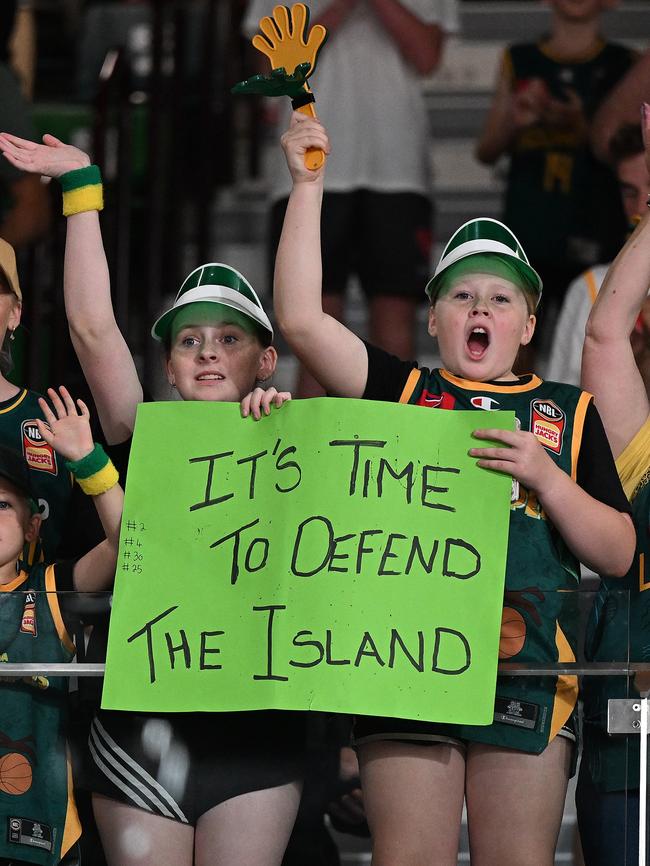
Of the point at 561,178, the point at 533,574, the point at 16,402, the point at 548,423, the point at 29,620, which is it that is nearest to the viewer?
the point at 29,620

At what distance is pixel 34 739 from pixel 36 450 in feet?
2.38

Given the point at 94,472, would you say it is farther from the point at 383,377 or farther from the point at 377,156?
the point at 377,156

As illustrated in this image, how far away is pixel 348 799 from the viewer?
282 centimetres

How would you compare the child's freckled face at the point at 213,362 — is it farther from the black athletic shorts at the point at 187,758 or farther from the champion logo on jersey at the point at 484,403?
the black athletic shorts at the point at 187,758

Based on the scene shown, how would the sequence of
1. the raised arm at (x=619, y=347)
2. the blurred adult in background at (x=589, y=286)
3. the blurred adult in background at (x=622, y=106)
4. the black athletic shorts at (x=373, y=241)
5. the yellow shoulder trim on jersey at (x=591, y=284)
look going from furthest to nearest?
1. the black athletic shorts at (x=373, y=241)
2. the blurred adult in background at (x=622, y=106)
3. the yellow shoulder trim on jersey at (x=591, y=284)
4. the blurred adult in background at (x=589, y=286)
5. the raised arm at (x=619, y=347)

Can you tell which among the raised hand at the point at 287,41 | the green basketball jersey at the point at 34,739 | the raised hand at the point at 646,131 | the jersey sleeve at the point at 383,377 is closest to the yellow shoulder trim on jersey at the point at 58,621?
the green basketball jersey at the point at 34,739

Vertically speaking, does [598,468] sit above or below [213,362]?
below

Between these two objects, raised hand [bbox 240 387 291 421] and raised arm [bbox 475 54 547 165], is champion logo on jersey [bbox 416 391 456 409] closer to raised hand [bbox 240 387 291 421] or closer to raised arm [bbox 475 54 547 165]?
raised hand [bbox 240 387 291 421]

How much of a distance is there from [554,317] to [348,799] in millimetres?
2906

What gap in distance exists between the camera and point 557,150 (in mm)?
5203

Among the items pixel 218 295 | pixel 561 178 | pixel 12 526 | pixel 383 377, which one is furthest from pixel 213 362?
pixel 561 178

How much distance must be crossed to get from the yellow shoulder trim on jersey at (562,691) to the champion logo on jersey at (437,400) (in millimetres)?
489

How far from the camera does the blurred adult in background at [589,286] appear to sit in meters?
4.33

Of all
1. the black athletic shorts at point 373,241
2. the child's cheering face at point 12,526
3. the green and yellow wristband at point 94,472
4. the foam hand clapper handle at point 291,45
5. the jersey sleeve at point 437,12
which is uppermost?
the jersey sleeve at point 437,12
